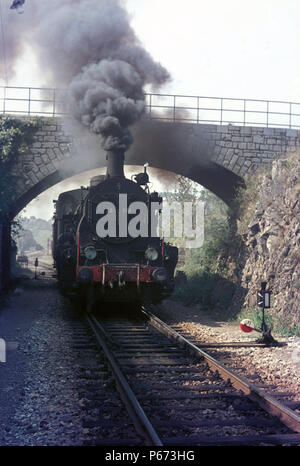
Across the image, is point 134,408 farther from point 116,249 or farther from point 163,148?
point 163,148

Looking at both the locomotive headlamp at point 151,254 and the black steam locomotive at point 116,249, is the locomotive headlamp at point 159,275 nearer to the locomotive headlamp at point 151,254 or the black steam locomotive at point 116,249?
the black steam locomotive at point 116,249

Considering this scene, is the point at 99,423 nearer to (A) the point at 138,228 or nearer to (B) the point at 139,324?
(B) the point at 139,324

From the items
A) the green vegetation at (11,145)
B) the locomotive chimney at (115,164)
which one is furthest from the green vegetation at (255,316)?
the green vegetation at (11,145)

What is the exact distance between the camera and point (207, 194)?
32.0 metres

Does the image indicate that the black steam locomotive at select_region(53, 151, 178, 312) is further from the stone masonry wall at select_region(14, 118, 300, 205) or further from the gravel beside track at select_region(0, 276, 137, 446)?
the stone masonry wall at select_region(14, 118, 300, 205)

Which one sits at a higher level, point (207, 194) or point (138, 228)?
point (207, 194)

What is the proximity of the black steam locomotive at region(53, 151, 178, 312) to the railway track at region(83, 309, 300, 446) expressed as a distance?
276cm

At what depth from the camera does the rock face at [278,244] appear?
33.1 ft

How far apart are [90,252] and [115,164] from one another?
259 cm

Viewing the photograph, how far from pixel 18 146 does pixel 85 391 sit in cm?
1310

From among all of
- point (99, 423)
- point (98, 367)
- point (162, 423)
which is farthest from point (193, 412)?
point (98, 367)

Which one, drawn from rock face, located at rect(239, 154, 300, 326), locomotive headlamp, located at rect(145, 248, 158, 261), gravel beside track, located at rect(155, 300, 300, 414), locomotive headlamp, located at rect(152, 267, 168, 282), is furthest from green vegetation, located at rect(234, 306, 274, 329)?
locomotive headlamp, located at rect(145, 248, 158, 261)

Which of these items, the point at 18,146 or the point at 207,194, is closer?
the point at 18,146

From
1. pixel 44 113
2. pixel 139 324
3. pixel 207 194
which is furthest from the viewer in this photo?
pixel 207 194
